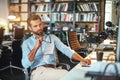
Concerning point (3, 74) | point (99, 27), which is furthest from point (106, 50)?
point (99, 27)

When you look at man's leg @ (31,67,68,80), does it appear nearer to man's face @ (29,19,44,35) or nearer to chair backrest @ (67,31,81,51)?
man's face @ (29,19,44,35)

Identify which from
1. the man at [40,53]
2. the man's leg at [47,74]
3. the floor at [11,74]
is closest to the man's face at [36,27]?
the man at [40,53]

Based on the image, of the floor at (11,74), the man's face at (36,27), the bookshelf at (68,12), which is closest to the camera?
the man's face at (36,27)

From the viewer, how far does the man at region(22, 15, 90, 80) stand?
245 cm

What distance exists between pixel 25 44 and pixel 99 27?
17.6ft

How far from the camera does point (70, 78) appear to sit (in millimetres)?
1759

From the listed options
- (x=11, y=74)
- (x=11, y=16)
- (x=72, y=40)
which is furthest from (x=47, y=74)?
(x=11, y=16)

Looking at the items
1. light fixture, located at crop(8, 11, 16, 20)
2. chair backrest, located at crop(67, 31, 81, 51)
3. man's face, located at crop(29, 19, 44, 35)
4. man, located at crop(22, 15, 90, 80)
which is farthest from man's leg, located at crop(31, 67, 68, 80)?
light fixture, located at crop(8, 11, 16, 20)

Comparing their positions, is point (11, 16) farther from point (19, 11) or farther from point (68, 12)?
point (68, 12)

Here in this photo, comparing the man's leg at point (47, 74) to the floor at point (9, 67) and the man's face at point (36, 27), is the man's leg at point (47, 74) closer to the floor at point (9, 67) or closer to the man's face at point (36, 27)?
the man's face at point (36, 27)

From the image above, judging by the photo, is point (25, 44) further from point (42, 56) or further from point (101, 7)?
point (101, 7)

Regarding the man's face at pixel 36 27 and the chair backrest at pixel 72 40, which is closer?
the man's face at pixel 36 27

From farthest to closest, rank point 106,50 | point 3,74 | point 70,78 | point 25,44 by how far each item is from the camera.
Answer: point 3,74 → point 106,50 → point 25,44 → point 70,78

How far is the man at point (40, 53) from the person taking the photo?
2449mm
